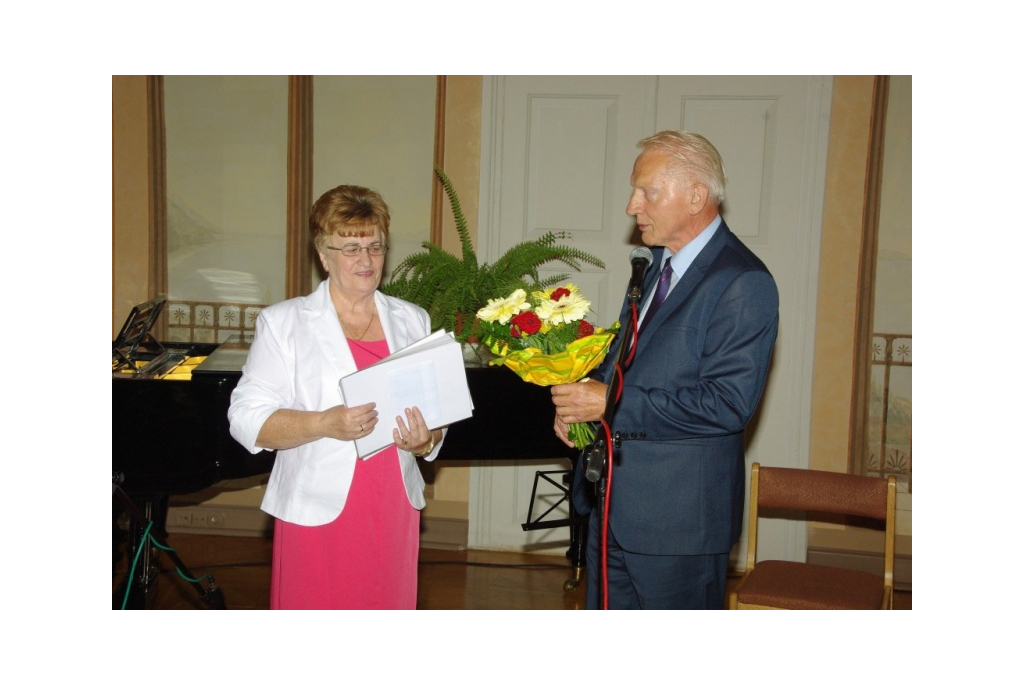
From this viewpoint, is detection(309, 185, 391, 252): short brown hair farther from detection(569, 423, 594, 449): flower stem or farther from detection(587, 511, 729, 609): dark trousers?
detection(587, 511, 729, 609): dark trousers

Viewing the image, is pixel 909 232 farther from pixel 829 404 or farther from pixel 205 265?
pixel 205 265

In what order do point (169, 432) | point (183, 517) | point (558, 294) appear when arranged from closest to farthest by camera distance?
point (558, 294), point (169, 432), point (183, 517)

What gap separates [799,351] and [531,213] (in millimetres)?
1646

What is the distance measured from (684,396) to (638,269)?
364 millimetres

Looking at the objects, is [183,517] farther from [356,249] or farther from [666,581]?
[666,581]

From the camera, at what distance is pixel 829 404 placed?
16.0ft

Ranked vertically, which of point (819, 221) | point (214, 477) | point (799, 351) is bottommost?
point (214, 477)

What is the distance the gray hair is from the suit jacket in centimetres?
15

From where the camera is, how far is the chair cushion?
3.12 meters

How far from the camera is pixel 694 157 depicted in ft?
7.68

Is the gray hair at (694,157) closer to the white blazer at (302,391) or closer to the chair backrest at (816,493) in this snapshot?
the white blazer at (302,391)

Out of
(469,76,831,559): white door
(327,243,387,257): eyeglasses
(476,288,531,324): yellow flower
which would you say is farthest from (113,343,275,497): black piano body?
(469,76,831,559): white door

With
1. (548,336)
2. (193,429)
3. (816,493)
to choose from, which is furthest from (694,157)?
(193,429)

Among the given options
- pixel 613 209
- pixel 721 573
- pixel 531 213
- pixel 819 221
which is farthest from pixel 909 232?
pixel 721 573
